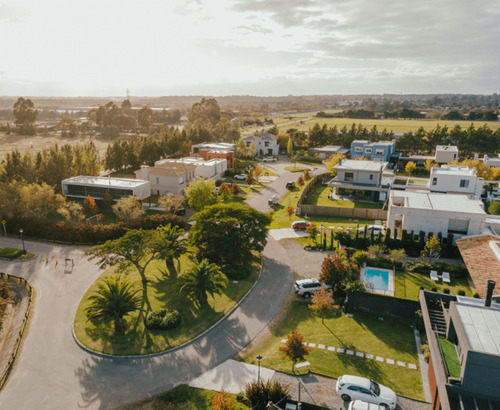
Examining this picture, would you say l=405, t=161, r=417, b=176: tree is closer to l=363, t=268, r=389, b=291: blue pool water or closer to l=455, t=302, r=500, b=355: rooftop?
l=363, t=268, r=389, b=291: blue pool water

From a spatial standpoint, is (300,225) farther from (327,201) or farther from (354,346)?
(354,346)

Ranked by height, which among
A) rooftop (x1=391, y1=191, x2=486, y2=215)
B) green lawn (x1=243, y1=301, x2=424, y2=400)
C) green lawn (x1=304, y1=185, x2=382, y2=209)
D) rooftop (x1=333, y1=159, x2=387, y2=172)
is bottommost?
green lawn (x1=243, y1=301, x2=424, y2=400)

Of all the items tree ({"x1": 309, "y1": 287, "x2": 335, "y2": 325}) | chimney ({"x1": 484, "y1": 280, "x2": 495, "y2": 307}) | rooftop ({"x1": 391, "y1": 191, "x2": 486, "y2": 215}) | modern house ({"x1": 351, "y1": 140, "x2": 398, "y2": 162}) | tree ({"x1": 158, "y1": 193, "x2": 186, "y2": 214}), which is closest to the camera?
chimney ({"x1": 484, "y1": 280, "x2": 495, "y2": 307})

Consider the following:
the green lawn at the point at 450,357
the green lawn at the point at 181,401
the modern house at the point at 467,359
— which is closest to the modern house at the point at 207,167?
the green lawn at the point at 181,401

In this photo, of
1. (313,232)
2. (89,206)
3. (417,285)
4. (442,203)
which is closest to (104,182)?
(89,206)

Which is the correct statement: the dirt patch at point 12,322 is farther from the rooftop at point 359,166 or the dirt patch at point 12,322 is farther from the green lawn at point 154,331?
the rooftop at point 359,166

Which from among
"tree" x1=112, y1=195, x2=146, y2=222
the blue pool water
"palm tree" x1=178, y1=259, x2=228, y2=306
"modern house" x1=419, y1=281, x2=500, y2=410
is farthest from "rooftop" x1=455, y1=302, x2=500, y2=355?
"tree" x1=112, y1=195, x2=146, y2=222

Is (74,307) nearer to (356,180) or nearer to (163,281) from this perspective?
(163,281)
